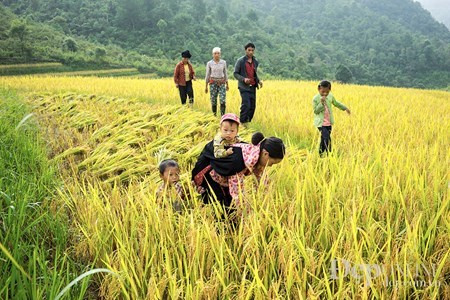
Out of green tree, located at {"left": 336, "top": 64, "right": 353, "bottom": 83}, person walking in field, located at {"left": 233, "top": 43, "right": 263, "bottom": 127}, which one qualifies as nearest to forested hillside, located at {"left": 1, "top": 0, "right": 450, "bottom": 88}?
green tree, located at {"left": 336, "top": 64, "right": 353, "bottom": 83}

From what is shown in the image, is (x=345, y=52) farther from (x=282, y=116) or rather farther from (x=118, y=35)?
(x=282, y=116)

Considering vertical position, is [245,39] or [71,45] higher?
[245,39]

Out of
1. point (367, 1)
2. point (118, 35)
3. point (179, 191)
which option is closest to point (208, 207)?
point (179, 191)

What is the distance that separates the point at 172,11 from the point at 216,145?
43.6m

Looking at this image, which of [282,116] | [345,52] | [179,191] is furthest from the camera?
[345,52]

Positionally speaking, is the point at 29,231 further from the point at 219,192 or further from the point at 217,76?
the point at 217,76

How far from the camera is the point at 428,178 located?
2.20 metres

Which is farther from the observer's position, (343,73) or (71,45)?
(343,73)

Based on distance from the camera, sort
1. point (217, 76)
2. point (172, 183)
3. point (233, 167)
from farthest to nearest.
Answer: point (217, 76) < point (172, 183) < point (233, 167)

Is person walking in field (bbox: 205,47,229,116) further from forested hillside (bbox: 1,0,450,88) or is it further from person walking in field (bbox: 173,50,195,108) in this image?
forested hillside (bbox: 1,0,450,88)

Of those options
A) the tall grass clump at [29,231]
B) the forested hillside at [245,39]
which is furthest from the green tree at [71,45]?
the tall grass clump at [29,231]

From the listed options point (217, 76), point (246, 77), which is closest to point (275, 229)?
point (246, 77)

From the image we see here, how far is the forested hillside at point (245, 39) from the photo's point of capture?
35062 mm

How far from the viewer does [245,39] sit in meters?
42.0
